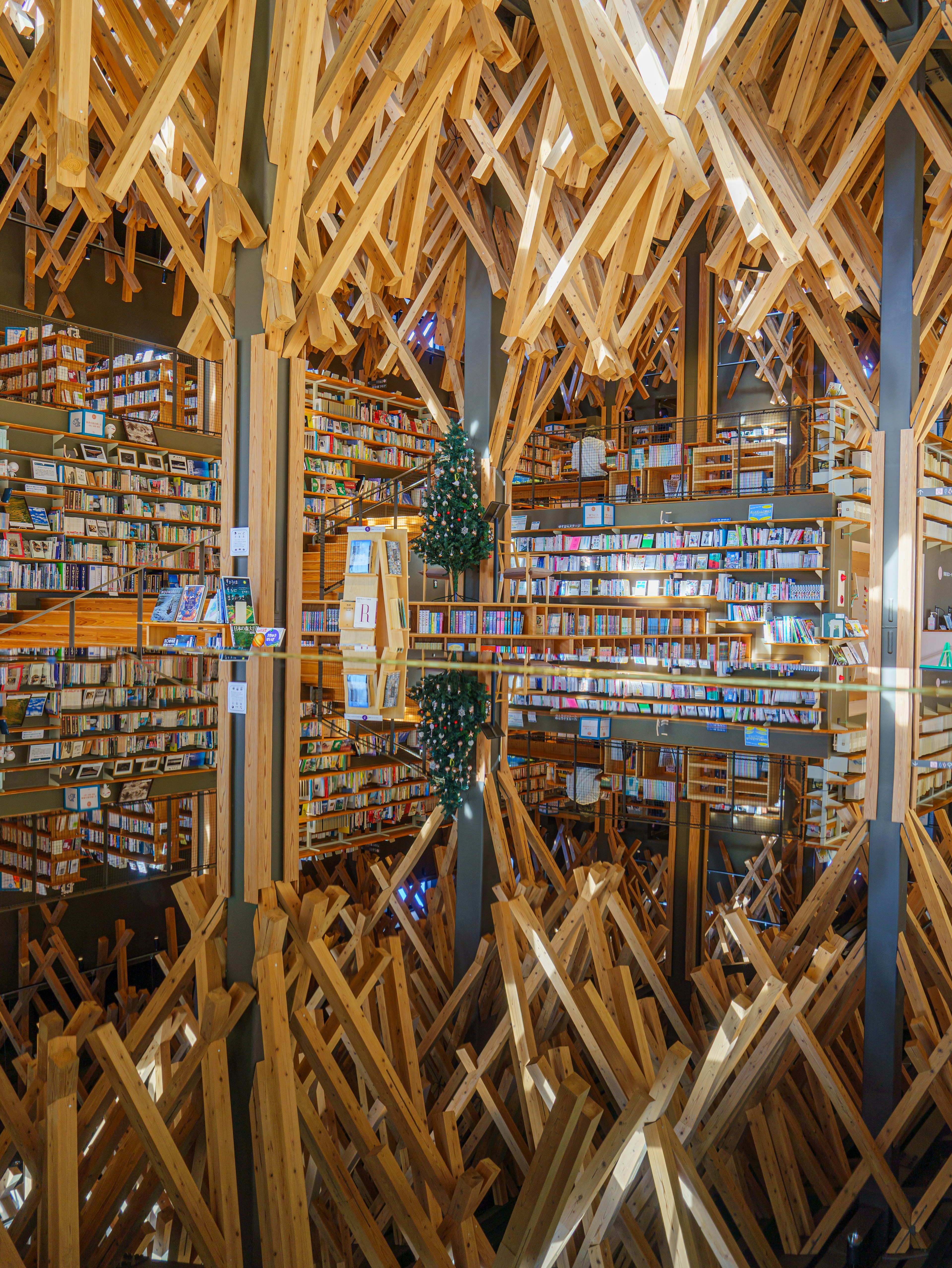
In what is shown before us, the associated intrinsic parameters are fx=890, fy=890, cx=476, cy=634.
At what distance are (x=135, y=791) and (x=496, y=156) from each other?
672cm

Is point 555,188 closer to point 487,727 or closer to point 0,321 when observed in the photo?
point 487,727

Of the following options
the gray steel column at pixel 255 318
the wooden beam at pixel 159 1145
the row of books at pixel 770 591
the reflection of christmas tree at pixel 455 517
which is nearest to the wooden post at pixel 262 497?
the gray steel column at pixel 255 318

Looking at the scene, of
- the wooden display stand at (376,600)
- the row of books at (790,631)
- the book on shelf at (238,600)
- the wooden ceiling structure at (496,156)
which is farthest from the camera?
the row of books at (790,631)

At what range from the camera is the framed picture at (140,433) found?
11250 millimetres

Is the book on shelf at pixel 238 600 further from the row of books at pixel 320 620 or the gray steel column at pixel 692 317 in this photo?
the gray steel column at pixel 692 317

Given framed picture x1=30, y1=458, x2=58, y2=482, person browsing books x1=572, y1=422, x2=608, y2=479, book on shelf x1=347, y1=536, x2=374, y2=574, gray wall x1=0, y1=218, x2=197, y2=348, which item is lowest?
book on shelf x1=347, y1=536, x2=374, y2=574

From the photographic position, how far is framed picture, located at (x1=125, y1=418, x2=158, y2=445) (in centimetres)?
1125

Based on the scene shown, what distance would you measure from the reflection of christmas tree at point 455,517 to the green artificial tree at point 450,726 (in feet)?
12.8

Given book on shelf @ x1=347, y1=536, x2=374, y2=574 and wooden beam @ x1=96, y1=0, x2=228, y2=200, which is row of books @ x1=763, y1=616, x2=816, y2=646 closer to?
book on shelf @ x1=347, y1=536, x2=374, y2=574

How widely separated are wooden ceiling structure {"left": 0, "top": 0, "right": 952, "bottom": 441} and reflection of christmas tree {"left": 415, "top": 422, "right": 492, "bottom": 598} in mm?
707

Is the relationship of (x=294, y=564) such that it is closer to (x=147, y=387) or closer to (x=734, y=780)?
(x=734, y=780)

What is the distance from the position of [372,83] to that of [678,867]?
11.1 ft

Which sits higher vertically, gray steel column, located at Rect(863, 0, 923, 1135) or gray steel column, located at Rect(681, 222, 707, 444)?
gray steel column, located at Rect(681, 222, 707, 444)

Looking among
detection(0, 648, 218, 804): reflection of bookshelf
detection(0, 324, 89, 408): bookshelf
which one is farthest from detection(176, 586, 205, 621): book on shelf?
detection(0, 324, 89, 408): bookshelf
